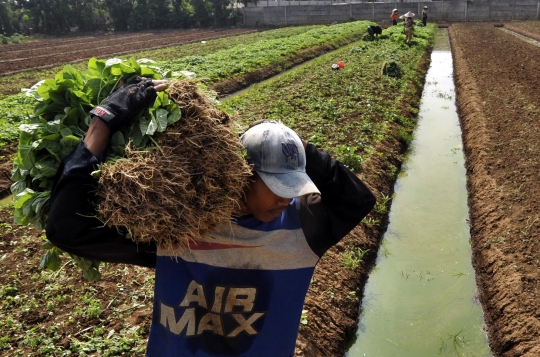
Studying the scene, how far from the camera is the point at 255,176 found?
190cm

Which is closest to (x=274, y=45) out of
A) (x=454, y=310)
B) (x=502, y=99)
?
(x=502, y=99)

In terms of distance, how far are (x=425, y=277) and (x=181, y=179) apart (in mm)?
4684

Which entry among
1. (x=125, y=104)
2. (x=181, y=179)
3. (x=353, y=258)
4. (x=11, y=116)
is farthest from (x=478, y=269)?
(x=11, y=116)

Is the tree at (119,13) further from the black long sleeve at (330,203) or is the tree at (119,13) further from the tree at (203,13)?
the black long sleeve at (330,203)

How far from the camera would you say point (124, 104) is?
175 centimetres

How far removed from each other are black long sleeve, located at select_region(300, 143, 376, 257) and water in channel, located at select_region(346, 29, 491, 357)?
2934 millimetres

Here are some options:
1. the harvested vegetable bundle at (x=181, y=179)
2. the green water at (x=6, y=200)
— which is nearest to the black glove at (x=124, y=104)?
the harvested vegetable bundle at (x=181, y=179)

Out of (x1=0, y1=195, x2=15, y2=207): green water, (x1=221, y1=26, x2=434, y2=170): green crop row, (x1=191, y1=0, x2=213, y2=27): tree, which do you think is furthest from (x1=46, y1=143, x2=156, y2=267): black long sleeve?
(x1=191, y1=0, x2=213, y2=27): tree

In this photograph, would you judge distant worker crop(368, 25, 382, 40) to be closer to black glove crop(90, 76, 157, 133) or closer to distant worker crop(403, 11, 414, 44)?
distant worker crop(403, 11, 414, 44)

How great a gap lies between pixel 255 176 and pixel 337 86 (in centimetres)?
1201

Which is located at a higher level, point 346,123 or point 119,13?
point 119,13

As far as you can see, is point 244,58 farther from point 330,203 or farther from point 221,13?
point 221,13

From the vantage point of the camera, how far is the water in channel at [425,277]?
4730 millimetres

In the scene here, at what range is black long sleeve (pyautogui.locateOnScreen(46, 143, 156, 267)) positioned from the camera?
1693mm
